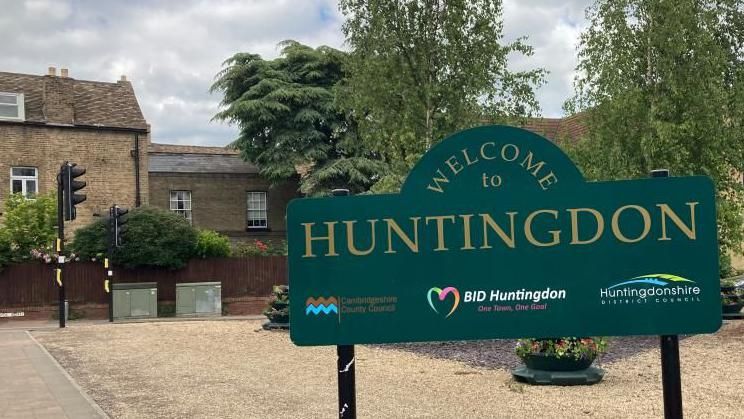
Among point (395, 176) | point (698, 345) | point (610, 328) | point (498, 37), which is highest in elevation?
point (498, 37)

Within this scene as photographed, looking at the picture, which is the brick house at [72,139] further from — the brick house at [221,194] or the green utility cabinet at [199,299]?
the green utility cabinet at [199,299]

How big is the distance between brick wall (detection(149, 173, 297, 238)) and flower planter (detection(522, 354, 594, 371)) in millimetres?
27990

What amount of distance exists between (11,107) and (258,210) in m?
12.5

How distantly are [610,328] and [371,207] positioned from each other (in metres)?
1.60

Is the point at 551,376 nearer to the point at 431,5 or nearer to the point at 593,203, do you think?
the point at 593,203

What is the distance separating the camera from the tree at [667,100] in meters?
14.0

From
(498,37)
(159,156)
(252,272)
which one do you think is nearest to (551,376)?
(498,37)

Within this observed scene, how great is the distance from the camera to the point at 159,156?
37562 millimetres

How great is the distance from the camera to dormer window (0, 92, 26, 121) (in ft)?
95.3

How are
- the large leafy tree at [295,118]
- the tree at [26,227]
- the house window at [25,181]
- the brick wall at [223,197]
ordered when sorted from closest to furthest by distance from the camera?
the tree at [26,227] < the house window at [25,181] < the large leafy tree at [295,118] < the brick wall at [223,197]

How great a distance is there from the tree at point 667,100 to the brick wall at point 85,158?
72.0ft

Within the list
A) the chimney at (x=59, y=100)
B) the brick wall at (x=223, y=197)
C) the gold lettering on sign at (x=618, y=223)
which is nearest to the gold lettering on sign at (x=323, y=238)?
the gold lettering on sign at (x=618, y=223)

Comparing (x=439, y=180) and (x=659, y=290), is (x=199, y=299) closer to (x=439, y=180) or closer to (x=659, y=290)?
(x=439, y=180)

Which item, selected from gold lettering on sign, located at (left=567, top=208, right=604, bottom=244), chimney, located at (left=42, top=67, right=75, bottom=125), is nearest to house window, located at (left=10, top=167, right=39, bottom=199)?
chimney, located at (left=42, top=67, right=75, bottom=125)
